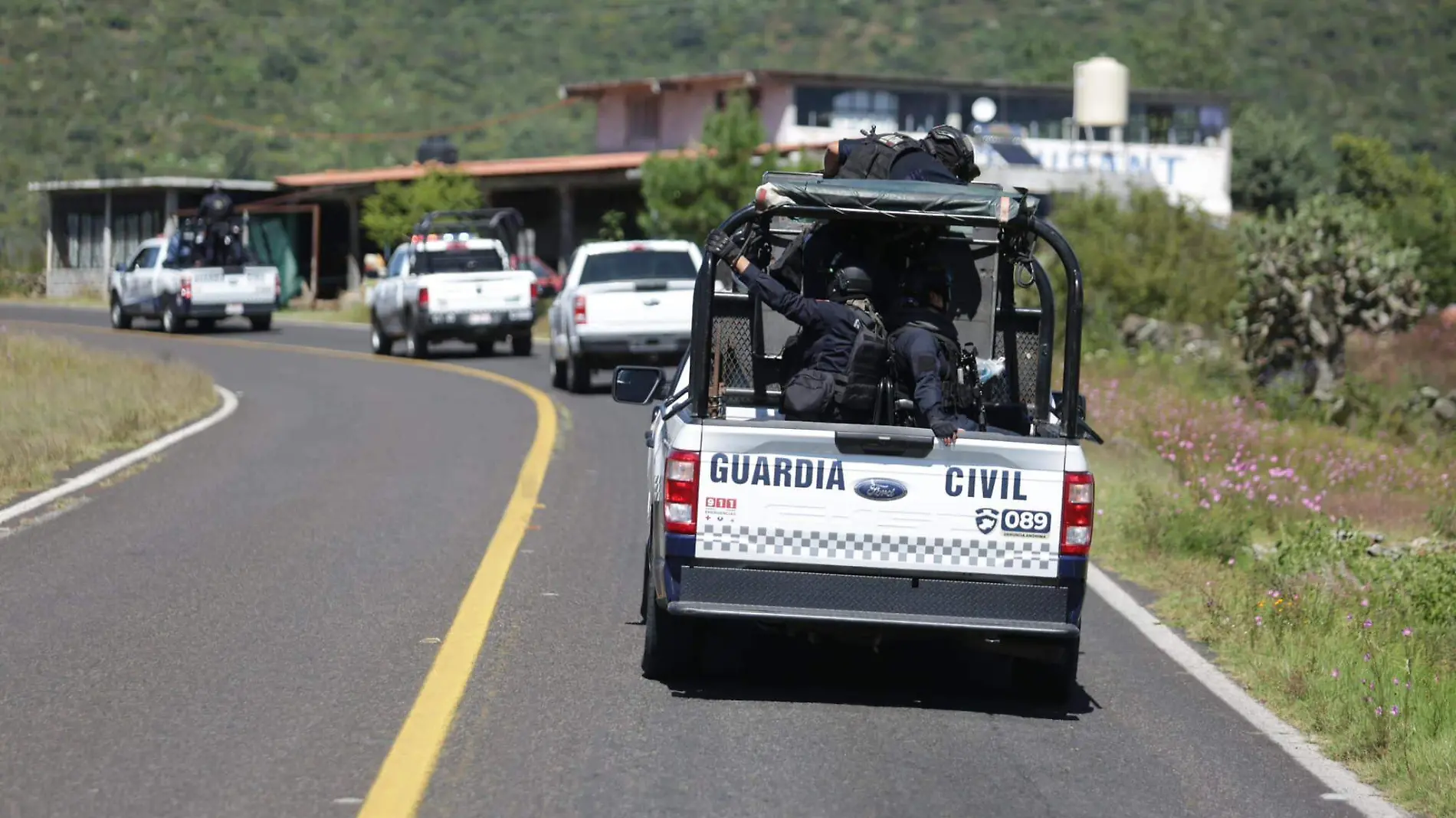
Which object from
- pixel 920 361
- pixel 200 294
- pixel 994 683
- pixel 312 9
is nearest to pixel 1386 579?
pixel 994 683

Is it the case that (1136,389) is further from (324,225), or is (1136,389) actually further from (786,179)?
(324,225)

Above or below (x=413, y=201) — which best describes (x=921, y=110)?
above

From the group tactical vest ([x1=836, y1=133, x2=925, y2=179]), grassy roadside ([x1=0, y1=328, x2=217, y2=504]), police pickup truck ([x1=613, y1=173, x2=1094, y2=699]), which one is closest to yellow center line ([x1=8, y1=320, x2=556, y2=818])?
police pickup truck ([x1=613, y1=173, x2=1094, y2=699])

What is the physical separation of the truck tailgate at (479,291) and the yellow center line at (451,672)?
511 inches

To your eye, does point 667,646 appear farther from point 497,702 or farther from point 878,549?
point 878,549

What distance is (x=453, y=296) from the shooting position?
3030 centimetres

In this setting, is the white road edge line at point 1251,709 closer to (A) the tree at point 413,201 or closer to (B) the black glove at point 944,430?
(B) the black glove at point 944,430

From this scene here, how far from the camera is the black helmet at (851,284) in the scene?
852 cm

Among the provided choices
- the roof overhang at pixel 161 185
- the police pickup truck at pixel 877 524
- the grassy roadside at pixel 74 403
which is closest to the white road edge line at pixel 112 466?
the grassy roadside at pixel 74 403

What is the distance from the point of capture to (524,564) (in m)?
11.3

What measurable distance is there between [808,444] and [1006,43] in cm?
9529

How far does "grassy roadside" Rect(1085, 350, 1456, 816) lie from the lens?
7.86 meters

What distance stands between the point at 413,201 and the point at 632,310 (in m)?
27.3

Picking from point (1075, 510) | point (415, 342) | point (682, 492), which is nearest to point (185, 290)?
point (415, 342)
